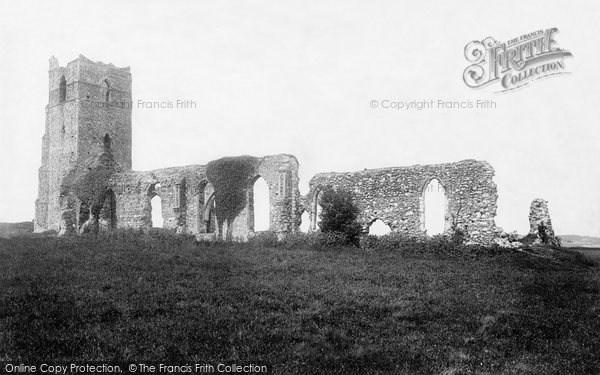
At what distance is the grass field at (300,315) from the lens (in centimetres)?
766

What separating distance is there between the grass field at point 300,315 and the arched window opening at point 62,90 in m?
30.9

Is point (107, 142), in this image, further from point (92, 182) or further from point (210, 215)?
point (210, 215)

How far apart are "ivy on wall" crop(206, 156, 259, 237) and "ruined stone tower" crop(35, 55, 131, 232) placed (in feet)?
44.7

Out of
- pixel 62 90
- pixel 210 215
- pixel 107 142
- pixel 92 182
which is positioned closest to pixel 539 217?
pixel 210 215

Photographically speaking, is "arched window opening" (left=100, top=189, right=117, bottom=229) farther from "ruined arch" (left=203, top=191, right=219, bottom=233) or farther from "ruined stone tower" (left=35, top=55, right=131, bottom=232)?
"ruined arch" (left=203, top=191, right=219, bottom=233)

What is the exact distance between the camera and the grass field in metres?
7.66

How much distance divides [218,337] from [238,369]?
4.56ft

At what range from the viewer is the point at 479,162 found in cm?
2575

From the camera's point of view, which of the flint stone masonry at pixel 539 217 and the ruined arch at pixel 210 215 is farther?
the ruined arch at pixel 210 215

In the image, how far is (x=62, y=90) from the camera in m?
44.0

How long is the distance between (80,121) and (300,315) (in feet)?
123

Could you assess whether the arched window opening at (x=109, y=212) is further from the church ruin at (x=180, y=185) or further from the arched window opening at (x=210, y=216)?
the arched window opening at (x=210, y=216)

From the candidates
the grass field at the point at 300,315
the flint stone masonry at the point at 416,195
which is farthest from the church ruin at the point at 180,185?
the grass field at the point at 300,315

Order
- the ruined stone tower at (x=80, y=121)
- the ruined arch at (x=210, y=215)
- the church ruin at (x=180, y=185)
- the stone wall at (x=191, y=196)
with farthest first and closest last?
1. the ruined stone tower at (x=80, y=121)
2. the ruined arch at (x=210, y=215)
3. the stone wall at (x=191, y=196)
4. the church ruin at (x=180, y=185)
